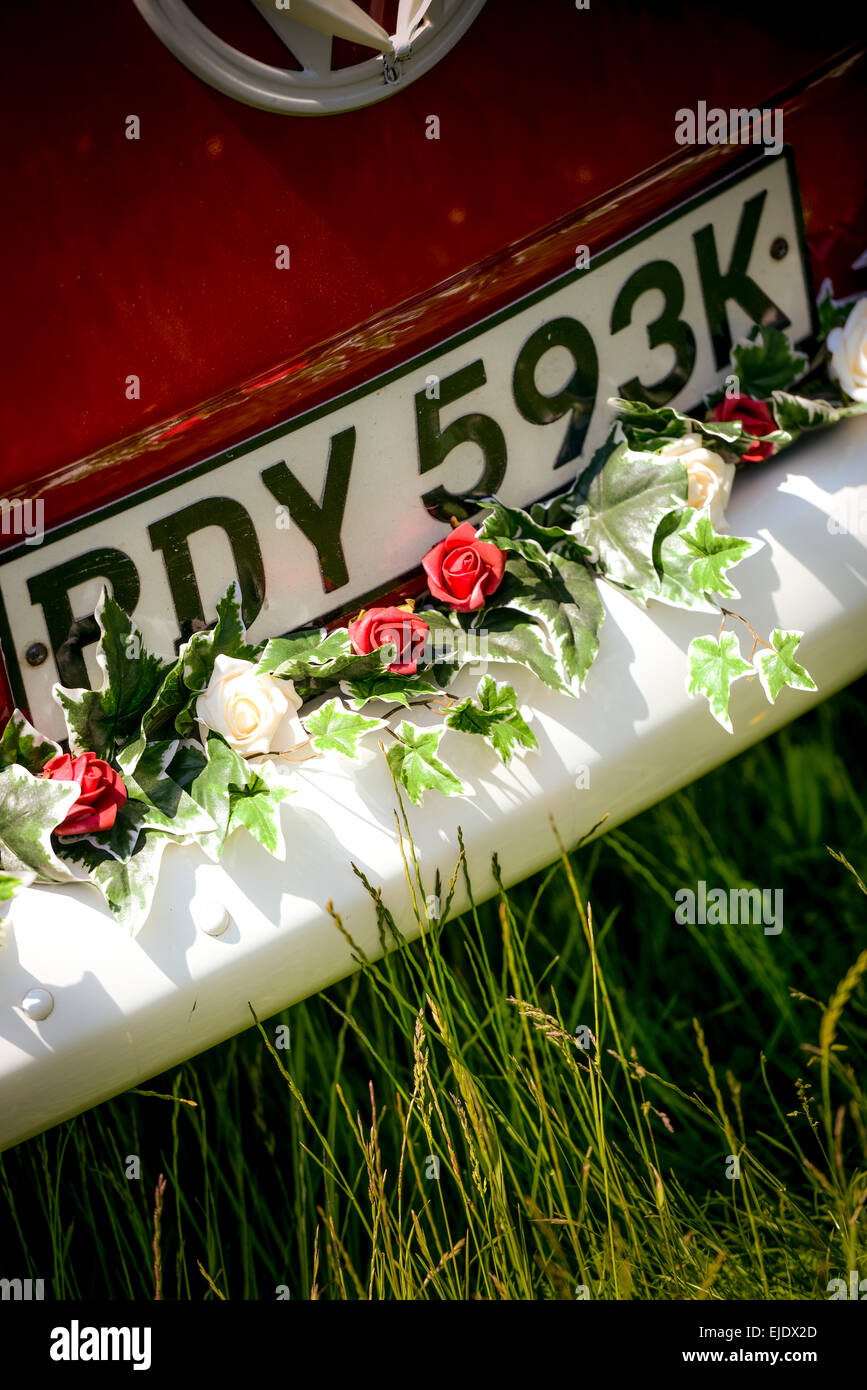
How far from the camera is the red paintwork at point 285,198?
117 centimetres

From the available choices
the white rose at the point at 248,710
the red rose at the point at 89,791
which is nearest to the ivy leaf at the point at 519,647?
the white rose at the point at 248,710

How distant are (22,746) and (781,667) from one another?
917 mm

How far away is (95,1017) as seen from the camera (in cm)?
112

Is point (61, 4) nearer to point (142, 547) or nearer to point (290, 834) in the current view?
point (142, 547)

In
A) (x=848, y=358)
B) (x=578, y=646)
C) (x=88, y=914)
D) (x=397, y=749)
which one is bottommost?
(x=88, y=914)

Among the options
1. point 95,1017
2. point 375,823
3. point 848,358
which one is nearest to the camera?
point 95,1017

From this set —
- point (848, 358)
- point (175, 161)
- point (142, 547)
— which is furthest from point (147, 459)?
point (848, 358)

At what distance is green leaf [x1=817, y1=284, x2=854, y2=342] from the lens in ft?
5.03

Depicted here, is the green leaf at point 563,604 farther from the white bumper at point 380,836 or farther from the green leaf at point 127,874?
the green leaf at point 127,874

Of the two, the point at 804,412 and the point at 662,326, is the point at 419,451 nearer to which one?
the point at 662,326

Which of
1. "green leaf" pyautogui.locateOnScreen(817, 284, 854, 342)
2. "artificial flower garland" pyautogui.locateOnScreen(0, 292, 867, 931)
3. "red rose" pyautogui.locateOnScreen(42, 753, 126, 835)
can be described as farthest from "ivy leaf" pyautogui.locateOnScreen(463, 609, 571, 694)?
"green leaf" pyautogui.locateOnScreen(817, 284, 854, 342)

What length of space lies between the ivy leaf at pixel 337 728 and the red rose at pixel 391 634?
0.09 metres

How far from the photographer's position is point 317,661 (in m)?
1.25
